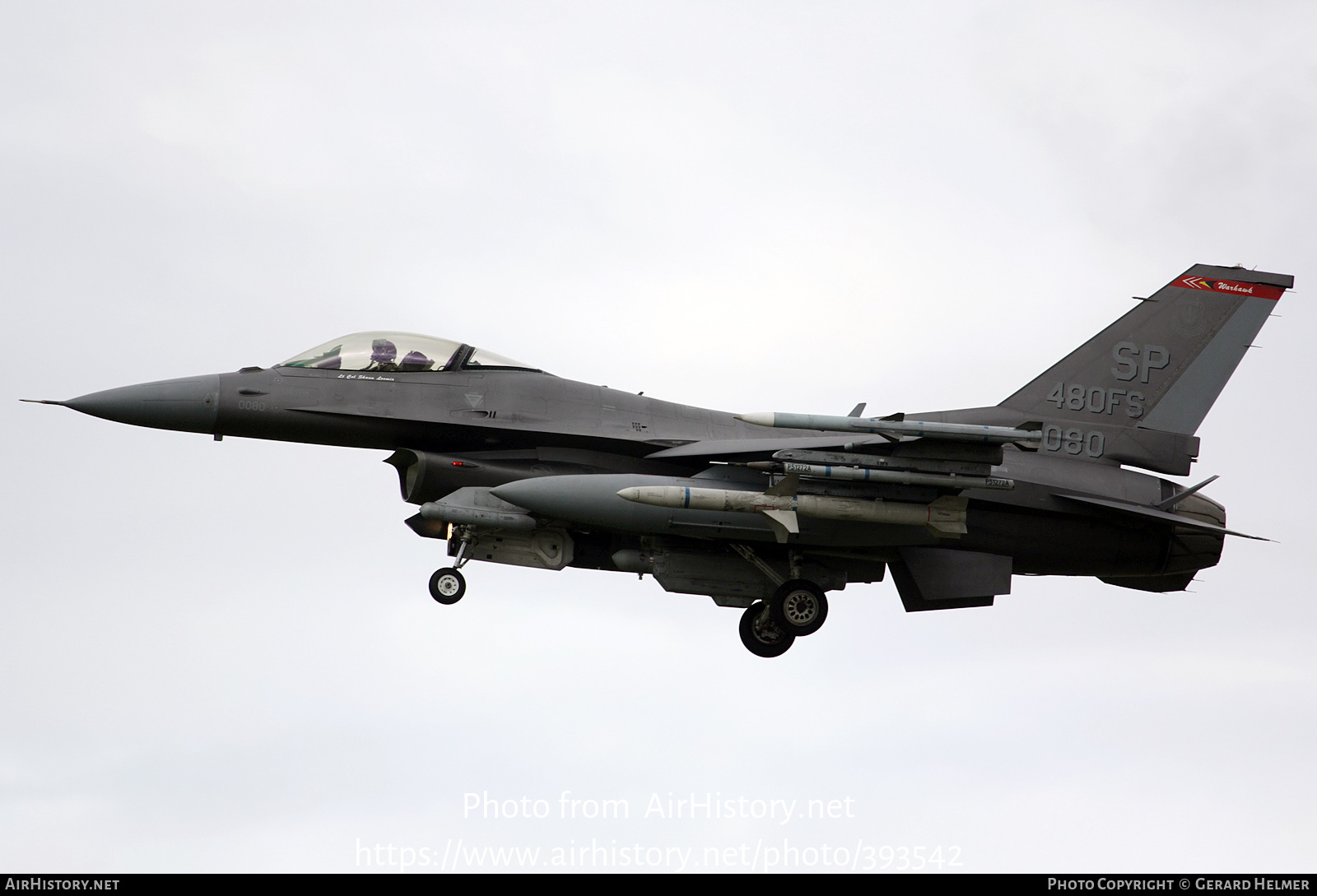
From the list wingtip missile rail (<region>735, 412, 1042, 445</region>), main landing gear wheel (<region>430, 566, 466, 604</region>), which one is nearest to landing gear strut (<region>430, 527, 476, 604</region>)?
main landing gear wheel (<region>430, 566, 466, 604</region>)

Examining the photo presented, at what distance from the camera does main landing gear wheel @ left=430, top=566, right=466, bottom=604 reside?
59.5 ft

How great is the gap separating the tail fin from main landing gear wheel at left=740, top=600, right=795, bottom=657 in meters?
3.93

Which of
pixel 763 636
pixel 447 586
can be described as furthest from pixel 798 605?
pixel 447 586

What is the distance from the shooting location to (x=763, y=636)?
19.3m

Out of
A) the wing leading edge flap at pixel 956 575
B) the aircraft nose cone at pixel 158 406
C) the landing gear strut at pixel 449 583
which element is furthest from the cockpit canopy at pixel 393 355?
the wing leading edge flap at pixel 956 575

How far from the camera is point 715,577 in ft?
62.1

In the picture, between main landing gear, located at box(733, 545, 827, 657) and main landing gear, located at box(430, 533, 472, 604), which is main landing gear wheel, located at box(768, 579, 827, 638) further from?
main landing gear, located at box(430, 533, 472, 604)

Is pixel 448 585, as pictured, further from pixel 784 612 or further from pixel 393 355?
pixel 784 612

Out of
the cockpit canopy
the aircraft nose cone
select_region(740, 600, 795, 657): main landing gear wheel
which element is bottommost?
select_region(740, 600, 795, 657): main landing gear wheel

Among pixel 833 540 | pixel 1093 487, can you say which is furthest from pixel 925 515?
pixel 1093 487

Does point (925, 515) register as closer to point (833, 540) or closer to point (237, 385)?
point (833, 540)

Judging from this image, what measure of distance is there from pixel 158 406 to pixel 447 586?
12.5 ft
